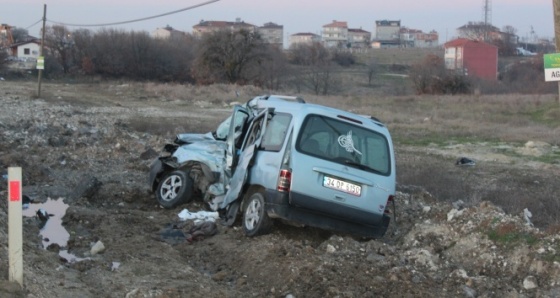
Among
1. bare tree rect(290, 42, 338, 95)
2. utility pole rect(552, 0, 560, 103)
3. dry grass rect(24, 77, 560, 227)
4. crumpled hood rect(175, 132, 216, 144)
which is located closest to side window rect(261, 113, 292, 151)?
crumpled hood rect(175, 132, 216, 144)

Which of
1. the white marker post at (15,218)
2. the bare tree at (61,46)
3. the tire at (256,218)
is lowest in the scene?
the tire at (256,218)

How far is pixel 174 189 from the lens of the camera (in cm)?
1205

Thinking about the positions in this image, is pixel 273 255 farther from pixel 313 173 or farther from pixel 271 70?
pixel 271 70

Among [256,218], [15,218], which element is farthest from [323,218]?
[15,218]

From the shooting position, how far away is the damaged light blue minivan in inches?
360

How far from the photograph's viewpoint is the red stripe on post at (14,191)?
6.39m

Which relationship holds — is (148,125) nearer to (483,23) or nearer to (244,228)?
(244,228)

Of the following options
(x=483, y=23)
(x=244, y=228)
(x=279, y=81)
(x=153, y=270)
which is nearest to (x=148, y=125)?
(x=244, y=228)

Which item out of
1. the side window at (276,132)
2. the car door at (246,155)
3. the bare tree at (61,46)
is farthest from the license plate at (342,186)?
the bare tree at (61,46)

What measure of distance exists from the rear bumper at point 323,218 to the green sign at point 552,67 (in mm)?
5173

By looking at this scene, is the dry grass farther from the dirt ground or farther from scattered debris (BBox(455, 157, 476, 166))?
the dirt ground

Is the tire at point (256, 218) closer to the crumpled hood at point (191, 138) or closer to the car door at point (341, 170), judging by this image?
the car door at point (341, 170)

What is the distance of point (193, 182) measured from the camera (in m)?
11.9

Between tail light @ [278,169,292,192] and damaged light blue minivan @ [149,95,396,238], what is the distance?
0.04ft
